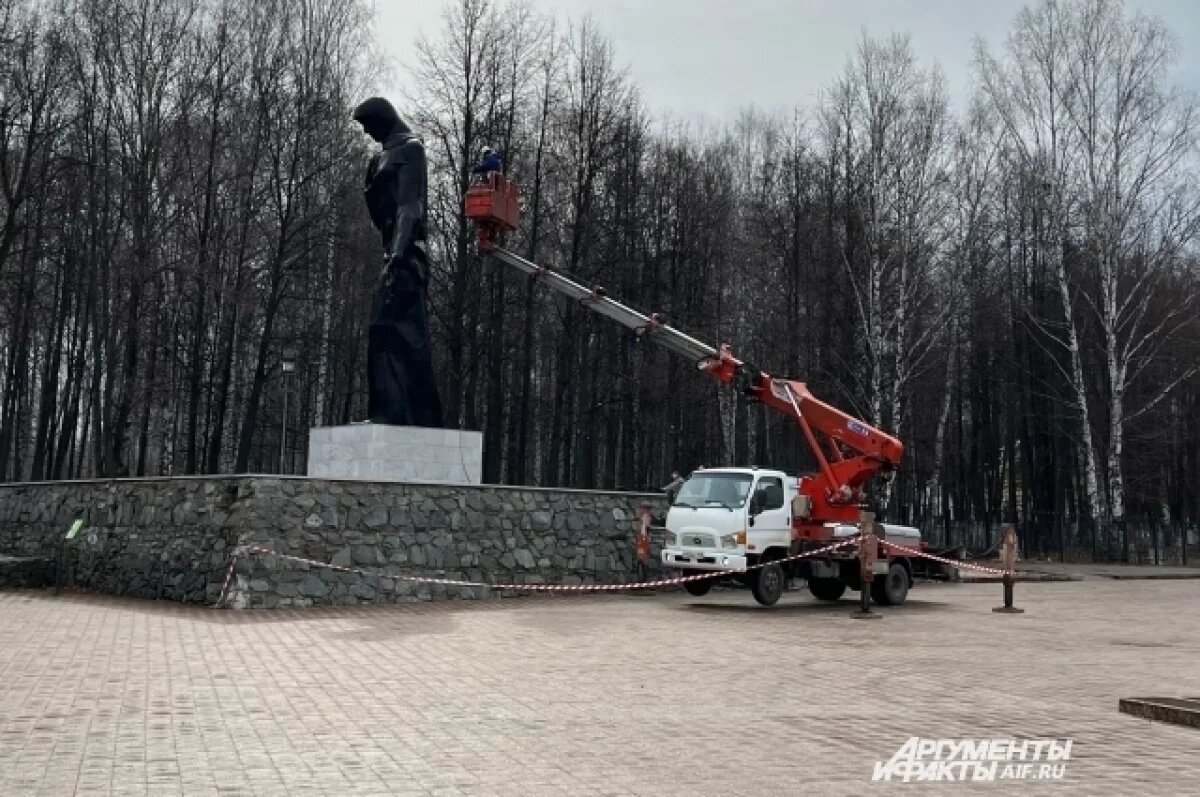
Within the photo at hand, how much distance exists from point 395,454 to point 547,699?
37.2 feet

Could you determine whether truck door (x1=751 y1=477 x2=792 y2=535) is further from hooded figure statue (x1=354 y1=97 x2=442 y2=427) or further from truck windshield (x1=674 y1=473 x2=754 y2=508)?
hooded figure statue (x1=354 y1=97 x2=442 y2=427)

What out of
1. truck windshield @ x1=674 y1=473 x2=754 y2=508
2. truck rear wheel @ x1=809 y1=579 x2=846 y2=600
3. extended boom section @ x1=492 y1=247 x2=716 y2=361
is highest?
extended boom section @ x1=492 y1=247 x2=716 y2=361

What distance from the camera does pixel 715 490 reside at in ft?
59.8

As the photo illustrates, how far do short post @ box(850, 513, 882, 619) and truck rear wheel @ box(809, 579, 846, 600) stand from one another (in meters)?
1.86

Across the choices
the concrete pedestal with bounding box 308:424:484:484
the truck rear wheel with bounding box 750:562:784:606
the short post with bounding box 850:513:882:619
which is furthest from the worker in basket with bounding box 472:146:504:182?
the short post with bounding box 850:513:882:619

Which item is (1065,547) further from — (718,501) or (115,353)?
(115,353)

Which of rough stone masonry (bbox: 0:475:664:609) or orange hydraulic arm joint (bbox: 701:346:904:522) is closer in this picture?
rough stone masonry (bbox: 0:475:664:609)

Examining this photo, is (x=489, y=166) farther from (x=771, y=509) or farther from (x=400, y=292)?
(x=771, y=509)

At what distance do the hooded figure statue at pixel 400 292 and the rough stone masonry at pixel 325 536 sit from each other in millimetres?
2546

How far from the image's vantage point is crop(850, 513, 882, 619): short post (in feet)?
55.7

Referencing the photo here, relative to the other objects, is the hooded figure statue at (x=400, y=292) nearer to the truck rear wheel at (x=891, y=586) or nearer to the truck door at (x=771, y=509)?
the truck door at (x=771, y=509)

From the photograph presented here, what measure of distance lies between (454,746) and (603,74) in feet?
109

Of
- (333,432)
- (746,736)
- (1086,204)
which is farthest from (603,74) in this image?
(746,736)

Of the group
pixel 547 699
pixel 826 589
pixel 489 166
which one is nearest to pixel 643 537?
pixel 826 589
